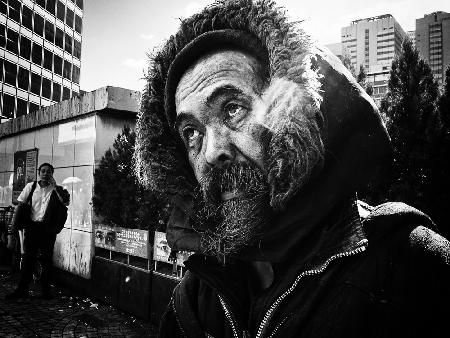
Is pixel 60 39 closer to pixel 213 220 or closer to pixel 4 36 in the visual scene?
pixel 4 36

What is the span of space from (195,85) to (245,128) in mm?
237

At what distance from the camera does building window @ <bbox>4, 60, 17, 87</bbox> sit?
3519cm

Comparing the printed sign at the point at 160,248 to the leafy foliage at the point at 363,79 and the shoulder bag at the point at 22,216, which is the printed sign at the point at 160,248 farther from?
the leafy foliage at the point at 363,79

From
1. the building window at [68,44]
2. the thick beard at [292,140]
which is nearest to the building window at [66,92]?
the building window at [68,44]

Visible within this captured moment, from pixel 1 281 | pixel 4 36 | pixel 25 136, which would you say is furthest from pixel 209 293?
pixel 4 36

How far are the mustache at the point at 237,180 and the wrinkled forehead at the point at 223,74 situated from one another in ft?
0.72

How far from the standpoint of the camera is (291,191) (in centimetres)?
86

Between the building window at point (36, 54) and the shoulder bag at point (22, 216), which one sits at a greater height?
the building window at point (36, 54)

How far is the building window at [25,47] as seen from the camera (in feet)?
121

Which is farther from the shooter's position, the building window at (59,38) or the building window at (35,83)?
the building window at (59,38)

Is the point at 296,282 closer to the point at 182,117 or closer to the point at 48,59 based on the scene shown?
the point at 182,117

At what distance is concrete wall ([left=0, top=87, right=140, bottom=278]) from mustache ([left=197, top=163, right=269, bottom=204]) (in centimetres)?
562

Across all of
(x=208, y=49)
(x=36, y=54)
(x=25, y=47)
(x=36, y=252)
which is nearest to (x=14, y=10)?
(x=25, y=47)

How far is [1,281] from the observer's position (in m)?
7.54
